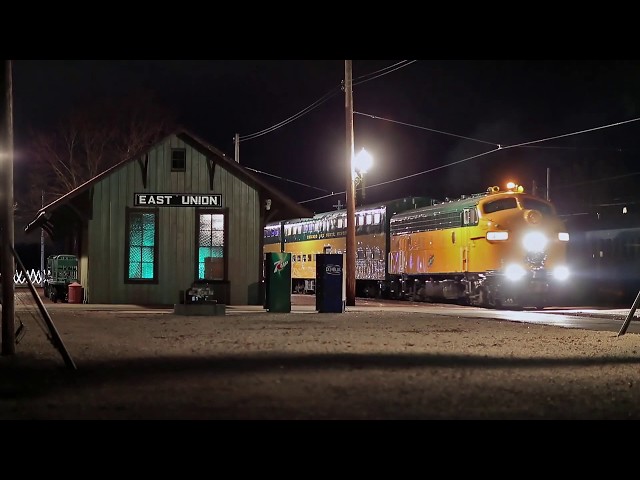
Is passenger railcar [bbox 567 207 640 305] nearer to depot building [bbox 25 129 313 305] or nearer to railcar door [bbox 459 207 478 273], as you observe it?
railcar door [bbox 459 207 478 273]

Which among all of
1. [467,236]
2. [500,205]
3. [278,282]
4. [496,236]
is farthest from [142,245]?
[500,205]

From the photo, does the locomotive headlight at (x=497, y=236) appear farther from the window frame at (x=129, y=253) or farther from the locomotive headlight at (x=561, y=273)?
the window frame at (x=129, y=253)

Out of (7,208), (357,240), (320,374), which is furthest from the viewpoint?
(357,240)

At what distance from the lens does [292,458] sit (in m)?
7.91

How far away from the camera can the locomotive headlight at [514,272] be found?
31141 millimetres

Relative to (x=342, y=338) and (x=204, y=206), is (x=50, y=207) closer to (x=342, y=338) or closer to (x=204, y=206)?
(x=204, y=206)

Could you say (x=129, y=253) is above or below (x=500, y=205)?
below

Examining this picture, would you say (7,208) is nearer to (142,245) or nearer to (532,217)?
(142,245)

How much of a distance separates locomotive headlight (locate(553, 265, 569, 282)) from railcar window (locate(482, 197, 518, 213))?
2.73 metres

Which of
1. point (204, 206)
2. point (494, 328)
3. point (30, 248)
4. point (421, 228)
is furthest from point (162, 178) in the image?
point (30, 248)

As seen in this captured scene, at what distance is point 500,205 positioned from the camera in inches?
1256

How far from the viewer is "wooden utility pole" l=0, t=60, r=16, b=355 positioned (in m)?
14.7

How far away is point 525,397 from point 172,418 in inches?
166

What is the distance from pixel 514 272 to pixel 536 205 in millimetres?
2925
